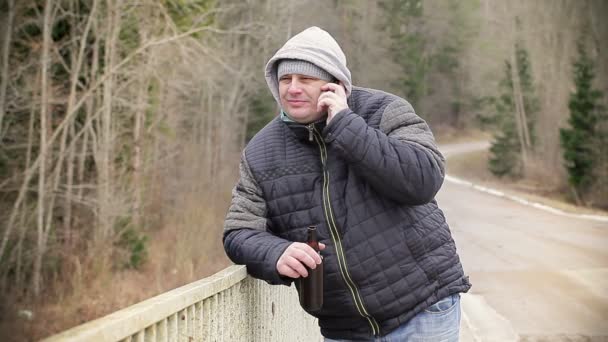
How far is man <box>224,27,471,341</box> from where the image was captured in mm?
2322

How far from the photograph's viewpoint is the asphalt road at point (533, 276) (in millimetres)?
7422

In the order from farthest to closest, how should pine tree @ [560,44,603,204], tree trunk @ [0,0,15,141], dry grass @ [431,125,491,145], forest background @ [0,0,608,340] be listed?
dry grass @ [431,125,491,145]
pine tree @ [560,44,603,204]
forest background @ [0,0,608,340]
tree trunk @ [0,0,15,141]

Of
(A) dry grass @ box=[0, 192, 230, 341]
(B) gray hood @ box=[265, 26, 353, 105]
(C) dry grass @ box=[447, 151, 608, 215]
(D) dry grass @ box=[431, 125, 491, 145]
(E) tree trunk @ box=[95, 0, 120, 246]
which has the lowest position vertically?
(D) dry grass @ box=[431, 125, 491, 145]

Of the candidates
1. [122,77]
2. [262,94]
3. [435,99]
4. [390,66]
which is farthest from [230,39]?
[435,99]

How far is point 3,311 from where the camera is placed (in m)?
9.63

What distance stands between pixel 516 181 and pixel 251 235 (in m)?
36.4

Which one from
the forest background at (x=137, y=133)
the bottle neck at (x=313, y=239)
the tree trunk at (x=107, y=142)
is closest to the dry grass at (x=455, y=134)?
the forest background at (x=137, y=133)

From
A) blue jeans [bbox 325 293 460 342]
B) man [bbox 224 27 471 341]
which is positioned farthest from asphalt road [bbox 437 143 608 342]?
man [bbox 224 27 471 341]

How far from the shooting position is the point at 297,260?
232 cm

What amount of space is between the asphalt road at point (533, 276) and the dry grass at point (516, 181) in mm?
4178

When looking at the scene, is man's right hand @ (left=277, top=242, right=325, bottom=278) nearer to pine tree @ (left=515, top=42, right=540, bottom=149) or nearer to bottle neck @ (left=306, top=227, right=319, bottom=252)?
bottle neck @ (left=306, top=227, right=319, bottom=252)

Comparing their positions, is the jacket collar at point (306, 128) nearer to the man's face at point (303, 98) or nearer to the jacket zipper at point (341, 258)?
the man's face at point (303, 98)

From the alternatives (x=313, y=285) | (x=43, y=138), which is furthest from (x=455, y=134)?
(x=313, y=285)

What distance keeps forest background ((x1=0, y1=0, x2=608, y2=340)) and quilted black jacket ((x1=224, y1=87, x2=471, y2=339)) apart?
748 centimetres
